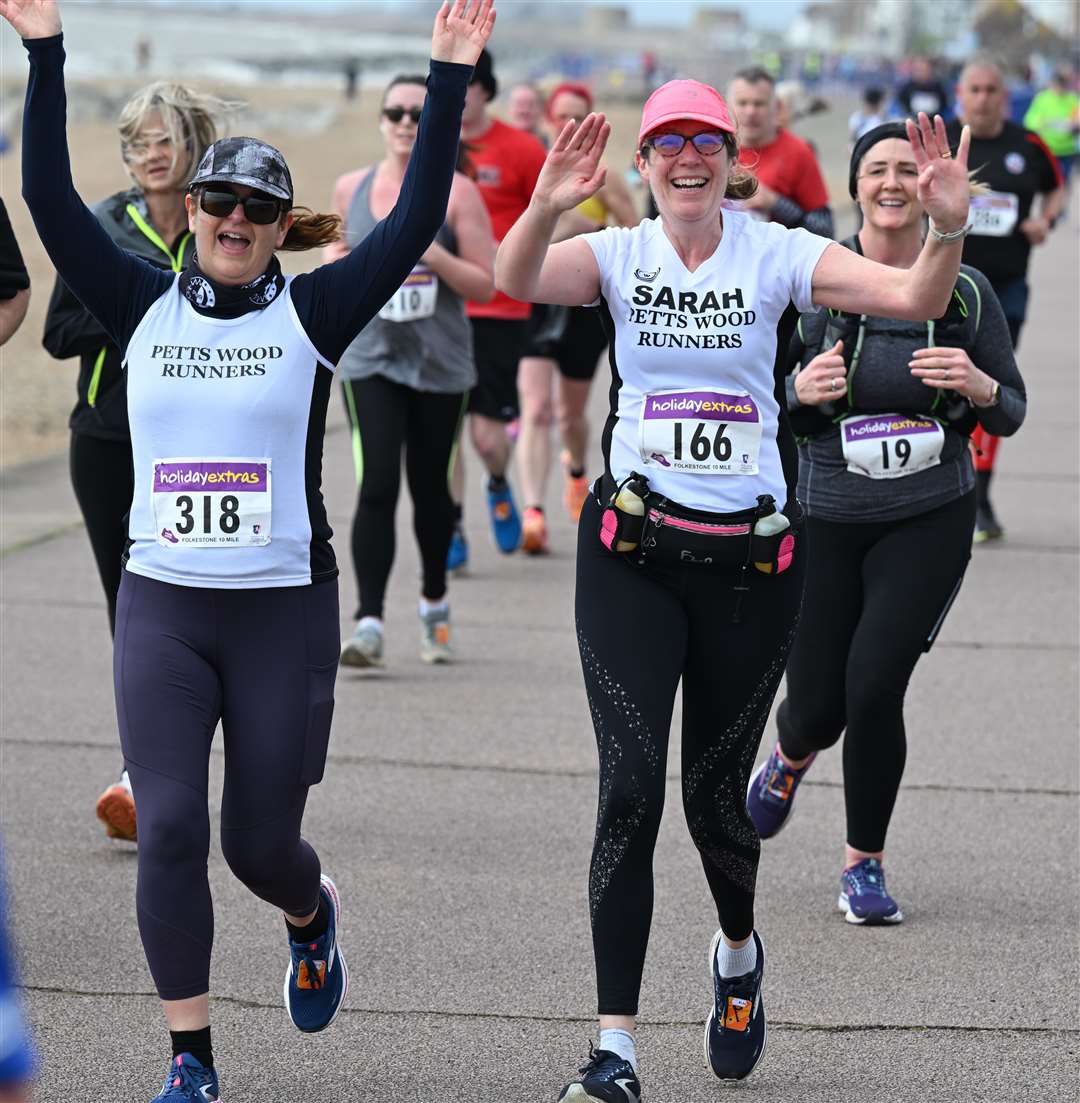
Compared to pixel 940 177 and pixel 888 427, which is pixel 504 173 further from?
pixel 940 177

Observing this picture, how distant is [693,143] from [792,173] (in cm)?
552

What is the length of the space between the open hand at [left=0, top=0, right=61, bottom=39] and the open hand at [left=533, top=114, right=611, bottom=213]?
0.99 meters

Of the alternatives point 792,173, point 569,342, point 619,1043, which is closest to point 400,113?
point 792,173

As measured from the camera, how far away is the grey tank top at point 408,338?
290 inches

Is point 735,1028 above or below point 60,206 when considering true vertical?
below

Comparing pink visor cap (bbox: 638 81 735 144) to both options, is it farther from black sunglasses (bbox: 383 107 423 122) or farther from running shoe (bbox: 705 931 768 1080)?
black sunglasses (bbox: 383 107 423 122)

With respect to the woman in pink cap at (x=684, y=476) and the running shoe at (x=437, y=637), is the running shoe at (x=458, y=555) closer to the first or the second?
the running shoe at (x=437, y=637)

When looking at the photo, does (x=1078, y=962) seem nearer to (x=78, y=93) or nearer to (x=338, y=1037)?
(x=338, y=1037)

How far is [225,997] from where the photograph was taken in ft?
15.0

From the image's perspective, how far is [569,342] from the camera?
33.0ft

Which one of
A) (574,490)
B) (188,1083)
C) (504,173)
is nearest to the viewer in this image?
(188,1083)

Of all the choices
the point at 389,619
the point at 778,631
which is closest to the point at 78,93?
the point at 389,619

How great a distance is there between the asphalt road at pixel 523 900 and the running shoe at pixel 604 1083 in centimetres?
22

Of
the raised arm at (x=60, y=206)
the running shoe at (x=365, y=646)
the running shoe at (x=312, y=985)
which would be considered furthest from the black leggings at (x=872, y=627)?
the running shoe at (x=365, y=646)
